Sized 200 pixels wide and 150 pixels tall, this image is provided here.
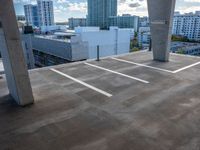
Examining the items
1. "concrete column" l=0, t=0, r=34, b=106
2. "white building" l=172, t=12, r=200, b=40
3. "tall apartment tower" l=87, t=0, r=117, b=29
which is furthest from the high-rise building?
"concrete column" l=0, t=0, r=34, b=106

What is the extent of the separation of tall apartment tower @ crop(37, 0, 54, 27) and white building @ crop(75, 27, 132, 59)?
4665 cm

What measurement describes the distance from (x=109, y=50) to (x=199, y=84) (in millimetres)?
23057

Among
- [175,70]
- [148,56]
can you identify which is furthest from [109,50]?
[175,70]

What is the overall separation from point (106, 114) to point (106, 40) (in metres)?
25.5

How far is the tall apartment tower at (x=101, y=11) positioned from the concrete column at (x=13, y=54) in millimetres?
66846

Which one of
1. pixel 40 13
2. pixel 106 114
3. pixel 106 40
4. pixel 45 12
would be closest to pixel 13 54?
pixel 106 114

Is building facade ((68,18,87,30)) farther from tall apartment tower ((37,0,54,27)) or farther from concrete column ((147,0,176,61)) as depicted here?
concrete column ((147,0,176,61))

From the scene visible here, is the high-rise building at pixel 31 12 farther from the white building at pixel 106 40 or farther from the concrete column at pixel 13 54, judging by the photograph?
the concrete column at pixel 13 54

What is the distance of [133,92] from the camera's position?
6480mm

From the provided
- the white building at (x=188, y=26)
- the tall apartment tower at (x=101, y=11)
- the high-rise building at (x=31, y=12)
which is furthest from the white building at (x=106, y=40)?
the high-rise building at (x=31, y=12)

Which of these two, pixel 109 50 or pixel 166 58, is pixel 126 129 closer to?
pixel 166 58

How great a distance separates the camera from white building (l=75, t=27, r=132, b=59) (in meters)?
27.1

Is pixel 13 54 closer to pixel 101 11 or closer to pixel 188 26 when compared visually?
pixel 188 26

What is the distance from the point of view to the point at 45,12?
6925 centimetres
